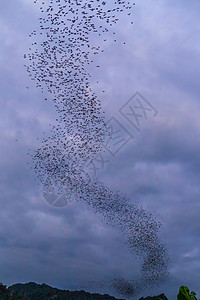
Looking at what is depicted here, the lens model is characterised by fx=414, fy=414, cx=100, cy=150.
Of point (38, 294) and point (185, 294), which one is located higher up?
point (38, 294)

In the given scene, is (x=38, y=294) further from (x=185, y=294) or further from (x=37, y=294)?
(x=185, y=294)

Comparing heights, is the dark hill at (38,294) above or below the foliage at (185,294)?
above

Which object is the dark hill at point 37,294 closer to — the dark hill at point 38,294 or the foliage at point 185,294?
the dark hill at point 38,294

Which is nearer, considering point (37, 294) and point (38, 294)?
point (38, 294)

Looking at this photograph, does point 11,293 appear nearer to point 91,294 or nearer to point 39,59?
point 39,59

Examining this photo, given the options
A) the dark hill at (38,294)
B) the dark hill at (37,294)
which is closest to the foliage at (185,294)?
the dark hill at (38,294)

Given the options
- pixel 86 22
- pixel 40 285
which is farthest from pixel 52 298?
pixel 86 22

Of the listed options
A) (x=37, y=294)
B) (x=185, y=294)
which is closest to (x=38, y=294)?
(x=37, y=294)

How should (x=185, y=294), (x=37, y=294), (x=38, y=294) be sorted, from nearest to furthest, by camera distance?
Result: 1. (x=185, y=294)
2. (x=38, y=294)
3. (x=37, y=294)

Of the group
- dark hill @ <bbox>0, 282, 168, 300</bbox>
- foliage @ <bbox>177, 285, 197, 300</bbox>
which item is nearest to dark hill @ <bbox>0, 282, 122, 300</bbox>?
dark hill @ <bbox>0, 282, 168, 300</bbox>

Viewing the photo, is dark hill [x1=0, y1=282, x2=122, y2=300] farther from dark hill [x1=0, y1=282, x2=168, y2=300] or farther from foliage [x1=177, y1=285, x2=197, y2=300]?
foliage [x1=177, y1=285, x2=197, y2=300]

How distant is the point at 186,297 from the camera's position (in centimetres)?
2480

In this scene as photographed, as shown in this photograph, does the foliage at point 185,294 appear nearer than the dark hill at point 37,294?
Yes

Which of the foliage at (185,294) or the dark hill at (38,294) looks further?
the dark hill at (38,294)
